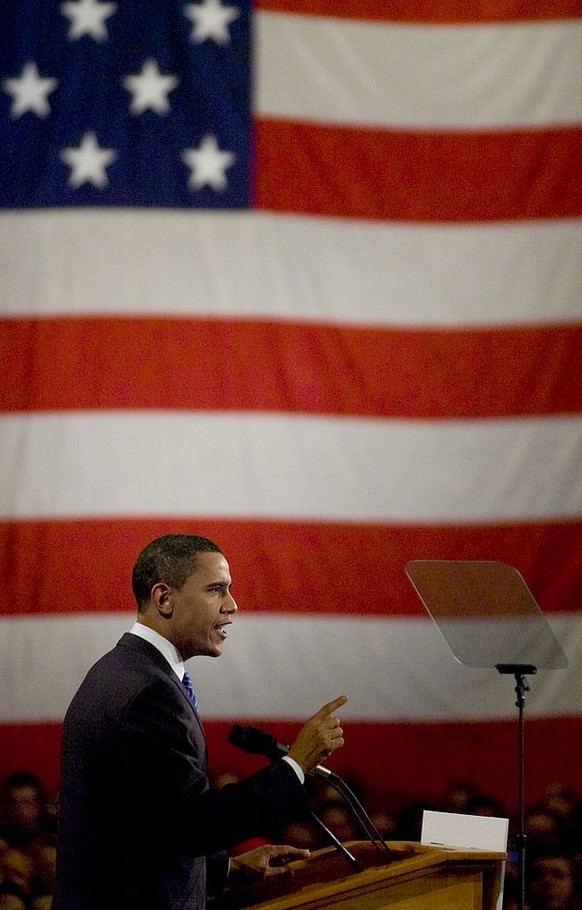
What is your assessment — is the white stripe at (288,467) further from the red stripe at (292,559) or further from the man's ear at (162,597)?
the man's ear at (162,597)

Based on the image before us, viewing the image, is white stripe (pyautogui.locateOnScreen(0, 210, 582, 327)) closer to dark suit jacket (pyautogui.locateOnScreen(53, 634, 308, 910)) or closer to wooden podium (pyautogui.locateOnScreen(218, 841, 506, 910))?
dark suit jacket (pyautogui.locateOnScreen(53, 634, 308, 910))

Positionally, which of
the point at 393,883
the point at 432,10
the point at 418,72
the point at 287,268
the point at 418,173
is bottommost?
the point at 393,883

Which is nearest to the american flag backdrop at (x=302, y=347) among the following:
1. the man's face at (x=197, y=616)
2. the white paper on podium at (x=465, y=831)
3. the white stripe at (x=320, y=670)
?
the white stripe at (x=320, y=670)

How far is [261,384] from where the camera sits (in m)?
4.26

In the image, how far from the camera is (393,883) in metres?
1.99

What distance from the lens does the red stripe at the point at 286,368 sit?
4.22 m

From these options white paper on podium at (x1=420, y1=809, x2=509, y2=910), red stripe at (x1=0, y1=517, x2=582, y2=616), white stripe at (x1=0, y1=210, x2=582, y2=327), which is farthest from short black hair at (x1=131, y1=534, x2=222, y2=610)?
white stripe at (x1=0, y1=210, x2=582, y2=327)

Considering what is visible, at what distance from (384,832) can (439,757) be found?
32 cm

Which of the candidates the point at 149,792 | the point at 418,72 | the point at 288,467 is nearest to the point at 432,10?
the point at 418,72

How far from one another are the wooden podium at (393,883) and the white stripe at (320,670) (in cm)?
184

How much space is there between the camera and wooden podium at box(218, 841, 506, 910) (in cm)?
197

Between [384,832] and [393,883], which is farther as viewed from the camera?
[384,832]

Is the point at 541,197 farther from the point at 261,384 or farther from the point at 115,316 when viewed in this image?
the point at 115,316

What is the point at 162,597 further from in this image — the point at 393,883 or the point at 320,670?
the point at 320,670
